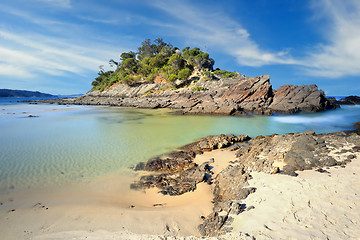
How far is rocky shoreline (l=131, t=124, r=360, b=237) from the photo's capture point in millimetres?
4914

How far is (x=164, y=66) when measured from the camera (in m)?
68.6

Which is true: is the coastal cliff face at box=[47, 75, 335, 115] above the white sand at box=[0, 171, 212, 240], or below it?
above

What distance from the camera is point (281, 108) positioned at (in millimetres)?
33375

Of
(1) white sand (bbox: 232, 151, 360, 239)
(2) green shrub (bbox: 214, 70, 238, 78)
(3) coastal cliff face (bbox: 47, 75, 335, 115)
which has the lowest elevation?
(1) white sand (bbox: 232, 151, 360, 239)

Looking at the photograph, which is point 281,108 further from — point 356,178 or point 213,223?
point 213,223

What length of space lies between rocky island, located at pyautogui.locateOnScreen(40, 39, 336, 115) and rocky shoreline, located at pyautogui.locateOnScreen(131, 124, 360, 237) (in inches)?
833

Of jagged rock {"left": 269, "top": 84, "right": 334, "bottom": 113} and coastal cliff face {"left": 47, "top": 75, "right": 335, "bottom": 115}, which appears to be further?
jagged rock {"left": 269, "top": 84, "right": 334, "bottom": 113}

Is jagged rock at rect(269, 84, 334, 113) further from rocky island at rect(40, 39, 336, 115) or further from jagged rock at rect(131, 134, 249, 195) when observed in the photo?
jagged rock at rect(131, 134, 249, 195)

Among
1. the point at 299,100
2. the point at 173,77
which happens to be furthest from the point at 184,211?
the point at 173,77

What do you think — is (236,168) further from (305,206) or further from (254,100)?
(254,100)

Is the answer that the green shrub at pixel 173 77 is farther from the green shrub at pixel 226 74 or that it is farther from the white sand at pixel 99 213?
the white sand at pixel 99 213

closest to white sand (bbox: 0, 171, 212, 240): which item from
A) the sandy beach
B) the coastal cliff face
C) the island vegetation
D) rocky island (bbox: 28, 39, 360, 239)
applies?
the sandy beach

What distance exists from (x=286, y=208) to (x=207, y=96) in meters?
36.2

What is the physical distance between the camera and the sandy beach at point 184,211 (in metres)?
3.81
